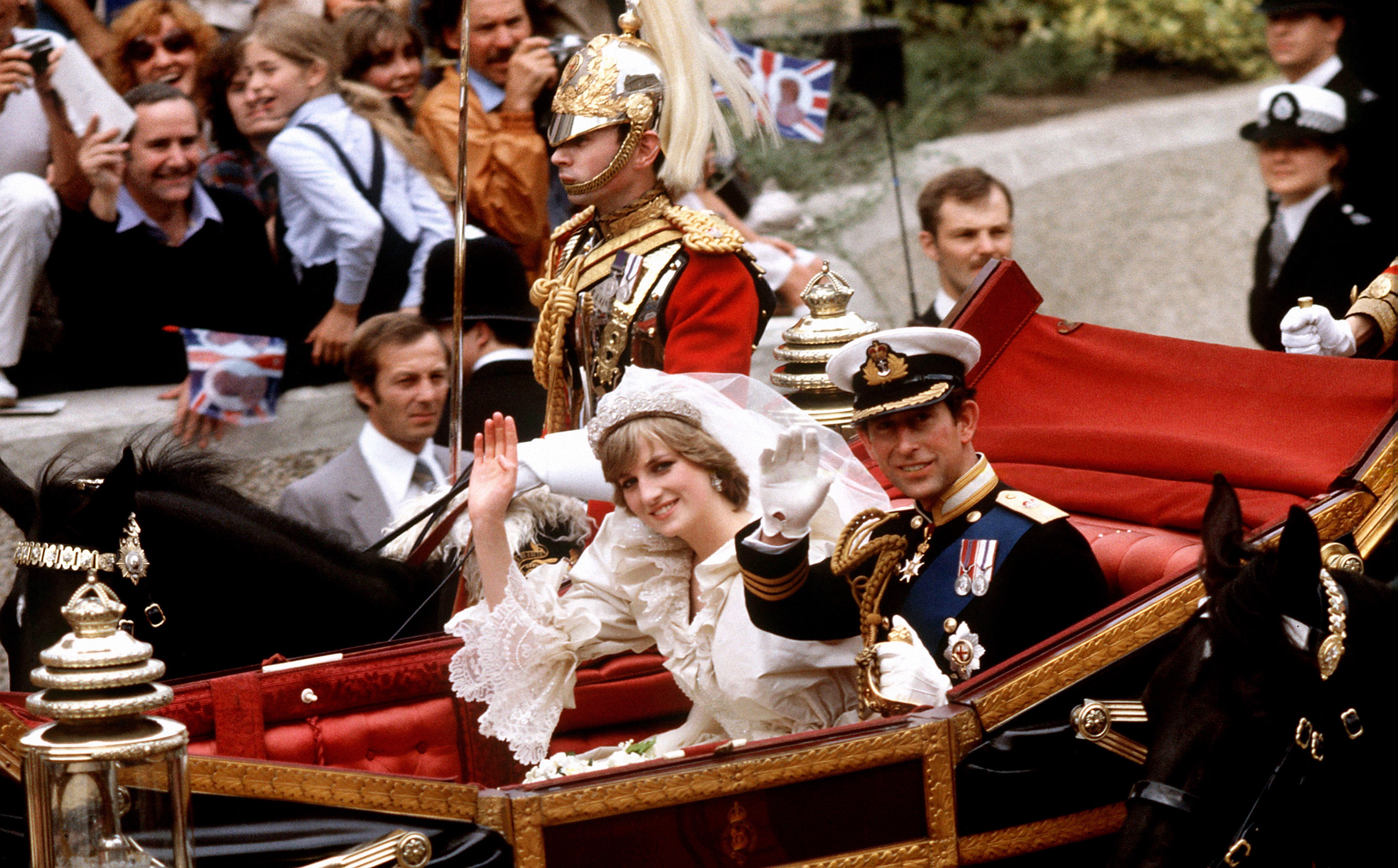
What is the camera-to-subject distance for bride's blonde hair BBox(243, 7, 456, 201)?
636cm

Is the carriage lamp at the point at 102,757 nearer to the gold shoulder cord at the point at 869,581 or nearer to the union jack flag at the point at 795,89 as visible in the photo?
the gold shoulder cord at the point at 869,581

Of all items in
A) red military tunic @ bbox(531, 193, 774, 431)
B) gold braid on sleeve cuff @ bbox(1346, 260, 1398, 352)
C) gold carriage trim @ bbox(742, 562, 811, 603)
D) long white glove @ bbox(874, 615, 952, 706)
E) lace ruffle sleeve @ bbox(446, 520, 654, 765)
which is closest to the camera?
long white glove @ bbox(874, 615, 952, 706)

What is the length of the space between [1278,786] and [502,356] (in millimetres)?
3642

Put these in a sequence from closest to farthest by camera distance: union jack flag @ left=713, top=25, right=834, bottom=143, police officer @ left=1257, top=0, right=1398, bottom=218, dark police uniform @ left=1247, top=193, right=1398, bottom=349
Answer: dark police uniform @ left=1247, top=193, right=1398, bottom=349
police officer @ left=1257, top=0, right=1398, bottom=218
union jack flag @ left=713, top=25, right=834, bottom=143

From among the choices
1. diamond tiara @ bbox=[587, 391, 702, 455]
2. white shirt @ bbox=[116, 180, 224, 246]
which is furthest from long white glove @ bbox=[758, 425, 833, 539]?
white shirt @ bbox=[116, 180, 224, 246]

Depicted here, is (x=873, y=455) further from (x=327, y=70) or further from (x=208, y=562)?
(x=327, y=70)

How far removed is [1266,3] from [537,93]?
11.4 ft

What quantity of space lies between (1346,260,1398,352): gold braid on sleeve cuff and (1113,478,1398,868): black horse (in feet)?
5.62

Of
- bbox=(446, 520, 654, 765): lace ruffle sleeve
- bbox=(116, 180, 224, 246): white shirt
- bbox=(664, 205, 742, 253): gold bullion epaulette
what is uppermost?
bbox=(664, 205, 742, 253): gold bullion epaulette

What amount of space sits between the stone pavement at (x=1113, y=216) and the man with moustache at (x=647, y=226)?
5328 millimetres

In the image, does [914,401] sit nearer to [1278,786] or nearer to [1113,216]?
[1278,786]

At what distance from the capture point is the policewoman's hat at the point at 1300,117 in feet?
22.8

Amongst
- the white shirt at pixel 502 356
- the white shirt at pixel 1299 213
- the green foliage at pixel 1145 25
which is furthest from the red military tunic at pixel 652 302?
the green foliage at pixel 1145 25

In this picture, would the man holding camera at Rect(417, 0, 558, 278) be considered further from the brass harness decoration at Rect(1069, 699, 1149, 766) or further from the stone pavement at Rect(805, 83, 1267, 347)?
the brass harness decoration at Rect(1069, 699, 1149, 766)
